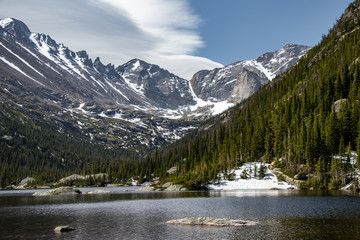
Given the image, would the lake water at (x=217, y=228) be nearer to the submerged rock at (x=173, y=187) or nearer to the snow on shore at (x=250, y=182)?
the snow on shore at (x=250, y=182)

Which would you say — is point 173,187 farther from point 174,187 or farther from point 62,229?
point 62,229

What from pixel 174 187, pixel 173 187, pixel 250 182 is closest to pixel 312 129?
pixel 250 182

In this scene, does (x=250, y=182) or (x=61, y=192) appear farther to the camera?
(x=61, y=192)

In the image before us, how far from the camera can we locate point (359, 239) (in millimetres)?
35594

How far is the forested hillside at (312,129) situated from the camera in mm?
115188

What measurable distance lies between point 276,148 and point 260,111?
5347 centimetres

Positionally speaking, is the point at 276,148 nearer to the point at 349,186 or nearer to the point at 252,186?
the point at 252,186

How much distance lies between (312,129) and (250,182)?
106 ft

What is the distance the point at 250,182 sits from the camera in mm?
133375

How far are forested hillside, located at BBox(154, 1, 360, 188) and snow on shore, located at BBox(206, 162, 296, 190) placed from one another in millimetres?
5117

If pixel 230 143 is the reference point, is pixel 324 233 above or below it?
below

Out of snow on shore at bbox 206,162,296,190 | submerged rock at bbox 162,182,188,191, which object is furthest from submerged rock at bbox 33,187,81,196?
snow on shore at bbox 206,162,296,190

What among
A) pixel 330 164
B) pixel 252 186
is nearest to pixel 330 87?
pixel 330 164

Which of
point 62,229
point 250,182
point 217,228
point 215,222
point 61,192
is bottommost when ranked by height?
point 61,192
